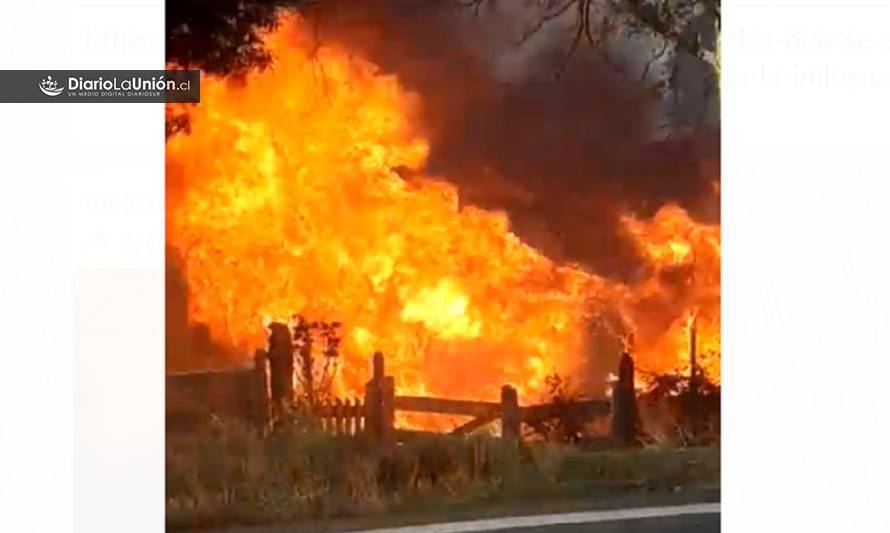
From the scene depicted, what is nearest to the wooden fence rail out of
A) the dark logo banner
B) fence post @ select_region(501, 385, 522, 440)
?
fence post @ select_region(501, 385, 522, 440)

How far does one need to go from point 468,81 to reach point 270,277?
1170 millimetres

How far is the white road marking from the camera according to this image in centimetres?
383

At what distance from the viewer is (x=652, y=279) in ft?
13.1

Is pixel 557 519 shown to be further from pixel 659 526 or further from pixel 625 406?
pixel 625 406

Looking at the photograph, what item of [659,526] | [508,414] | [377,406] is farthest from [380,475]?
[659,526]

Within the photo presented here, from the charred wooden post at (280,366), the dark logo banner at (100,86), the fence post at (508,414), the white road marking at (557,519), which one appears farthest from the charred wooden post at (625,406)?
the dark logo banner at (100,86)

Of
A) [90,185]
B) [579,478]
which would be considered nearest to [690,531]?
[579,478]

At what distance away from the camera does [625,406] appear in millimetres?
3988

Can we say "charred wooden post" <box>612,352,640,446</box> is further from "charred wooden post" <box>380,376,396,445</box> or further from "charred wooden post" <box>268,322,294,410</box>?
"charred wooden post" <box>268,322,294,410</box>

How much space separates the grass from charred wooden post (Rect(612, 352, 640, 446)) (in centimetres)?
8

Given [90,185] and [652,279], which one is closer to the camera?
[90,185]

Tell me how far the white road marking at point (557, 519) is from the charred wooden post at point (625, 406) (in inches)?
12.1
